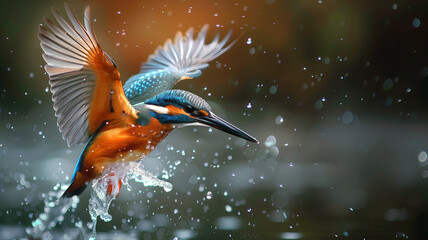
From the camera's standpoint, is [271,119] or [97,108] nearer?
[97,108]

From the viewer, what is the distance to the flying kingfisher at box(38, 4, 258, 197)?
1.58m

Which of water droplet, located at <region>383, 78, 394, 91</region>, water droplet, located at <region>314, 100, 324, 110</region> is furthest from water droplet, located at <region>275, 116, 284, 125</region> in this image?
water droplet, located at <region>383, 78, 394, 91</region>

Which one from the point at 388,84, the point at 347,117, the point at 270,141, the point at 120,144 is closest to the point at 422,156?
the point at 270,141

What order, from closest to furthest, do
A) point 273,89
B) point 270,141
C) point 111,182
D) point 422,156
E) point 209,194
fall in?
point 111,182 < point 209,194 < point 422,156 < point 270,141 < point 273,89

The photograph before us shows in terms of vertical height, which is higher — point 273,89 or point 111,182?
point 273,89

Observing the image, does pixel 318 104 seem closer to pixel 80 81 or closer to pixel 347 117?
pixel 347 117

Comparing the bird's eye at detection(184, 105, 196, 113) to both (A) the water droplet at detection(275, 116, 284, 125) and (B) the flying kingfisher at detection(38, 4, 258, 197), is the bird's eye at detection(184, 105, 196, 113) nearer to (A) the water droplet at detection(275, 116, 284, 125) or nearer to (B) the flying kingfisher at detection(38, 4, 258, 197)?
(B) the flying kingfisher at detection(38, 4, 258, 197)

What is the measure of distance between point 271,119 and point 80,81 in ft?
13.1

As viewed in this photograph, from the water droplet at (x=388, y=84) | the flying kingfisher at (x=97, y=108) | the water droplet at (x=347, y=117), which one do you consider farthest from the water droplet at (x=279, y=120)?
the flying kingfisher at (x=97, y=108)

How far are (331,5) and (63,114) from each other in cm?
484

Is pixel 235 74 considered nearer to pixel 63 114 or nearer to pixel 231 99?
pixel 231 99

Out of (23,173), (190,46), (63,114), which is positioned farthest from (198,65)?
(23,173)

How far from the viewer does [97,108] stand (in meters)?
1.64

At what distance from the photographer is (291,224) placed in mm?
2523
